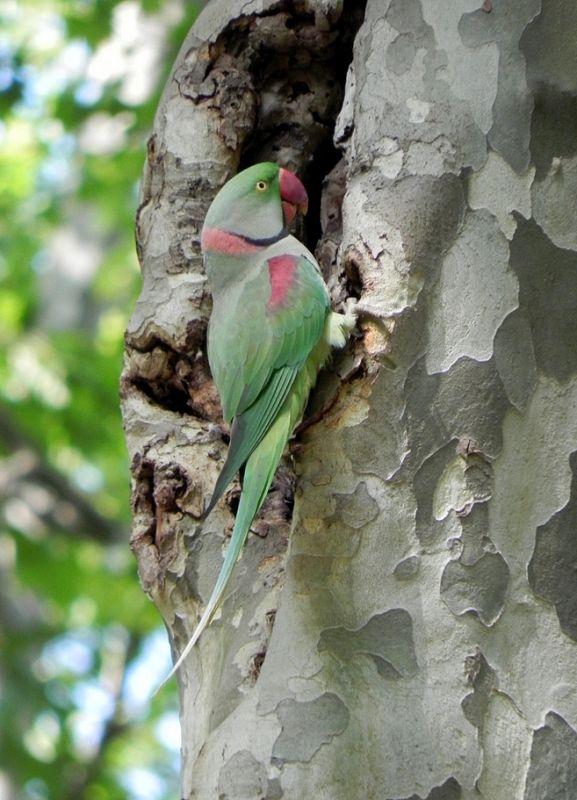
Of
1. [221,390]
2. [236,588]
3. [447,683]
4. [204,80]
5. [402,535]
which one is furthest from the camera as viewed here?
[204,80]

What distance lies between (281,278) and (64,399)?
4.34 meters

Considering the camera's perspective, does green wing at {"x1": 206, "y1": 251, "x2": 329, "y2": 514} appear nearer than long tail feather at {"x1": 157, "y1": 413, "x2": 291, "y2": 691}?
No

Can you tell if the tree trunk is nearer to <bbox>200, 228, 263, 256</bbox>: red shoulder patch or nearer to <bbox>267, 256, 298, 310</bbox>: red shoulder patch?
<bbox>267, 256, 298, 310</bbox>: red shoulder patch

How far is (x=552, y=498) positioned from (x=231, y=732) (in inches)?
29.6

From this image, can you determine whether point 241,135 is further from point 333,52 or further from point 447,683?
point 447,683

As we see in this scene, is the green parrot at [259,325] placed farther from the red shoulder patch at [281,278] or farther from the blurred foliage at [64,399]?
the blurred foliage at [64,399]

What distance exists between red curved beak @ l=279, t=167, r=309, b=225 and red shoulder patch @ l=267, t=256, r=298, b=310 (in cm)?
28

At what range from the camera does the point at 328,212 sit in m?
2.90

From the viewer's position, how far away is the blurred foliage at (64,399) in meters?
6.08

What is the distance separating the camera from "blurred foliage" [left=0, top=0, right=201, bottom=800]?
6078 mm

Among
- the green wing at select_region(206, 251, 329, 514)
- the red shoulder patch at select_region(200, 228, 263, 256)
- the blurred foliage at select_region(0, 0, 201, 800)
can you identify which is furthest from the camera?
the blurred foliage at select_region(0, 0, 201, 800)

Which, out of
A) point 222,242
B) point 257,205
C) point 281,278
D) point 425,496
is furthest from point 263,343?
point 425,496

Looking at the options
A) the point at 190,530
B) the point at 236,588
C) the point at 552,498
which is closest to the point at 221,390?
the point at 190,530

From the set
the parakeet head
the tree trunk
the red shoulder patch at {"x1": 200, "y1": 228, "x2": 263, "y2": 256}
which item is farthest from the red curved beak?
the tree trunk
